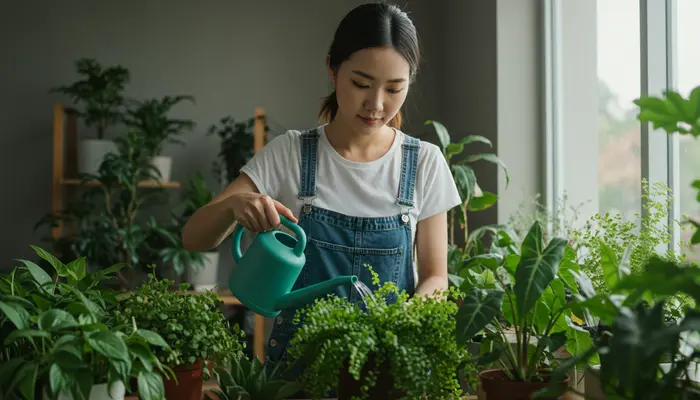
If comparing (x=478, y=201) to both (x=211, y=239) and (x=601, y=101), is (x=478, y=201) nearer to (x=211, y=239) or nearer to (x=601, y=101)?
(x=601, y=101)

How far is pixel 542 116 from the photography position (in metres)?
3.45

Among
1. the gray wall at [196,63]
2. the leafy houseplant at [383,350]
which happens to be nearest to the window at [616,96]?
the gray wall at [196,63]

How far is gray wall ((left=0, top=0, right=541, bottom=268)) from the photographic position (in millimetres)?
4164

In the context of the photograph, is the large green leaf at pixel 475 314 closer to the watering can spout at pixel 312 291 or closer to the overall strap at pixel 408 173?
the watering can spout at pixel 312 291

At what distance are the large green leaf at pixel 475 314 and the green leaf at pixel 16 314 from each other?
0.67m

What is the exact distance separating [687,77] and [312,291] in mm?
1698

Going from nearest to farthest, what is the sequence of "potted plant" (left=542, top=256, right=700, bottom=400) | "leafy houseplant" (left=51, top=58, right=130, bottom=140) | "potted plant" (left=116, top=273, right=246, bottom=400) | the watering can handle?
"potted plant" (left=542, top=256, right=700, bottom=400) → "potted plant" (left=116, top=273, right=246, bottom=400) → the watering can handle → "leafy houseplant" (left=51, top=58, right=130, bottom=140)

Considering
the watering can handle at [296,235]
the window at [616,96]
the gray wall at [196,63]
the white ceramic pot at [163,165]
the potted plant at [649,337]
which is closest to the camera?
the potted plant at [649,337]

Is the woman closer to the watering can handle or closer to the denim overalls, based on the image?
the denim overalls

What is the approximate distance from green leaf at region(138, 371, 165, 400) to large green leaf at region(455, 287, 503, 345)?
46 cm

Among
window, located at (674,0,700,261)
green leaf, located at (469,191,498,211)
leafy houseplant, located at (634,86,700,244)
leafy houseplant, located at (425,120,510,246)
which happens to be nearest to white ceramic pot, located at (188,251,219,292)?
leafy houseplant, located at (425,120,510,246)

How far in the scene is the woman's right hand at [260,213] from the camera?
138 cm

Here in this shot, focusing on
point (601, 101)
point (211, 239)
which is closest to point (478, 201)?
point (601, 101)

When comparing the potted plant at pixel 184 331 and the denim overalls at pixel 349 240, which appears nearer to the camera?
the potted plant at pixel 184 331
